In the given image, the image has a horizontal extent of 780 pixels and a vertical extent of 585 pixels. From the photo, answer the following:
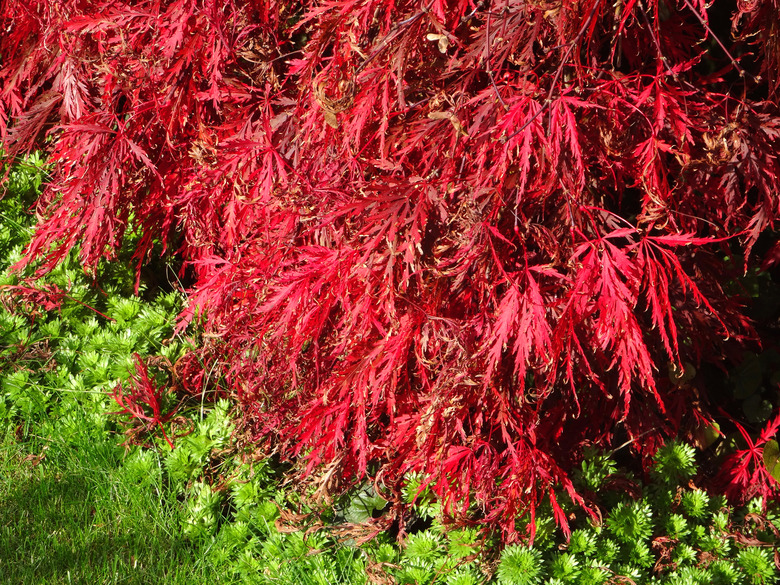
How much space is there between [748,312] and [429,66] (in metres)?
1.84

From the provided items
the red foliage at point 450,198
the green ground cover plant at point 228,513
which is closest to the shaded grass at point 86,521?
the green ground cover plant at point 228,513

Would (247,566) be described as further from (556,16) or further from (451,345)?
(556,16)

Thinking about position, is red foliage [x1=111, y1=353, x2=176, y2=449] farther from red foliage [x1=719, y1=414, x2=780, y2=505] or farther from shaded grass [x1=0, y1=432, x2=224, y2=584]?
red foliage [x1=719, y1=414, x2=780, y2=505]

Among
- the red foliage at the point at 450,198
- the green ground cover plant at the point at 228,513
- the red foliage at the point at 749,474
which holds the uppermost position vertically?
the red foliage at the point at 450,198

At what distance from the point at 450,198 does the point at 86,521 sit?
5.49ft

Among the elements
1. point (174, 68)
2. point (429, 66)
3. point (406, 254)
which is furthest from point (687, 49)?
point (174, 68)

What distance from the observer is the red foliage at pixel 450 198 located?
201 cm

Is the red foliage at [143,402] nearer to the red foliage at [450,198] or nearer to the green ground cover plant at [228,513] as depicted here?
the green ground cover plant at [228,513]

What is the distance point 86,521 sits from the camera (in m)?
2.66

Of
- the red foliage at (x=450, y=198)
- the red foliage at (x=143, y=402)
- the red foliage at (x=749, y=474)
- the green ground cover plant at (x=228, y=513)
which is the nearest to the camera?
the red foliage at (x=450, y=198)

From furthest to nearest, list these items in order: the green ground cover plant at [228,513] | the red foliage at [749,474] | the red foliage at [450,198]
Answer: the red foliage at [749,474] < the green ground cover plant at [228,513] < the red foliage at [450,198]

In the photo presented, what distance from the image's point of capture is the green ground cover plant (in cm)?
241

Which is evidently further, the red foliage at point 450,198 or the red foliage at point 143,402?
the red foliage at point 143,402

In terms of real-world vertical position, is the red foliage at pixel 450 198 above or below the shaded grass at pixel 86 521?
above
